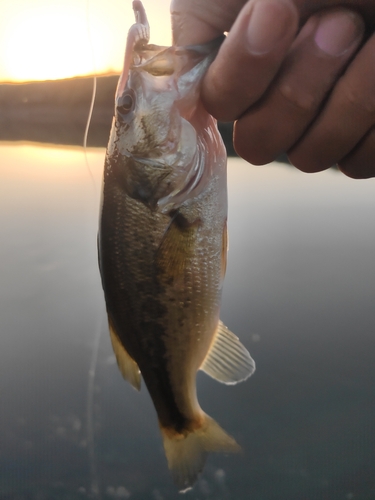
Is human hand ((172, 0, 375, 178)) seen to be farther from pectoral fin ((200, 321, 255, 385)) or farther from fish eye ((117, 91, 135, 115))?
pectoral fin ((200, 321, 255, 385))

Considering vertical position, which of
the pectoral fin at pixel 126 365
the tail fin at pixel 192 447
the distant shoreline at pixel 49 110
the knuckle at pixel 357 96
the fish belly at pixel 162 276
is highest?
the knuckle at pixel 357 96

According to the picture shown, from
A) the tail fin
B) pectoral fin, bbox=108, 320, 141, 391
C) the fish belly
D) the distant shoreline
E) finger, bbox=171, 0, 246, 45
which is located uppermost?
finger, bbox=171, 0, 246, 45

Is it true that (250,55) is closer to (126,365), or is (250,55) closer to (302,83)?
(302,83)

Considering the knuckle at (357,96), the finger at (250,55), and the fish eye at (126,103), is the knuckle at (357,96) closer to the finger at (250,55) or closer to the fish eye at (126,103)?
the finger at (250,55)

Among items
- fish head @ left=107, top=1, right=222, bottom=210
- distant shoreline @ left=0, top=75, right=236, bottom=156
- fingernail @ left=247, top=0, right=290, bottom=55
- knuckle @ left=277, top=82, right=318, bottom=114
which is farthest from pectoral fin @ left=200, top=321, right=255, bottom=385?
distant shoreline @ left=0, top=75, right=236, bottom=156

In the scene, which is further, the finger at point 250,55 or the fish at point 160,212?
the fish at point 160,212

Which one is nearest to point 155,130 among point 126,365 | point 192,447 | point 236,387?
point 126,365

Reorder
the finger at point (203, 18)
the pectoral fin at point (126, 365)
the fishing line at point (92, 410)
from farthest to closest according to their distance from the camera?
the fishing line at point (92, 410), the pectoral fin at point (126, 365), the finger at point (203, 18)

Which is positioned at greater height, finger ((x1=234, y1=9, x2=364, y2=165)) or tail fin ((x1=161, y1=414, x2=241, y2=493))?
finger ((x1=234, y1=9, x2=364, y2=165))

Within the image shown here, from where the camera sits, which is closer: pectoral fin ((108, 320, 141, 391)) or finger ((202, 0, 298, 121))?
finger ((202, 0, 298, 121))

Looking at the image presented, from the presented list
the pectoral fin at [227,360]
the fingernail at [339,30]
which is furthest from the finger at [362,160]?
the pectoral fin at [227,360]
